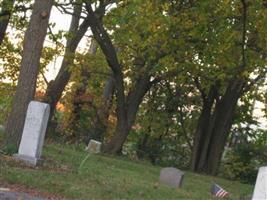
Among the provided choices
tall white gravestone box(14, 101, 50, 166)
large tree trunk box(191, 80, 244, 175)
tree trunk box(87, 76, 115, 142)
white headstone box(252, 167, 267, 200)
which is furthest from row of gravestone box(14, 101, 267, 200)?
tree trunk box(87, 76, 115, 142)

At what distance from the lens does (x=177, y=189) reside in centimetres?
1544

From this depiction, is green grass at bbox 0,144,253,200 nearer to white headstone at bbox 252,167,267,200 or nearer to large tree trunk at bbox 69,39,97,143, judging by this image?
white headstone at bbox 252,167,267,200

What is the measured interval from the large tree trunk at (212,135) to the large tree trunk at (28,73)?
13525 millimetres

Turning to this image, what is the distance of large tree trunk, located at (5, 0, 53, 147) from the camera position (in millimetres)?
15641

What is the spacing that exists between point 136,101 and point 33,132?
10.6 meters

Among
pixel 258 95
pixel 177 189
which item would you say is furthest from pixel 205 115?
pixel 177 189

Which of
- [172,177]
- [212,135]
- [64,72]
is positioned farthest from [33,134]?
[212,135]

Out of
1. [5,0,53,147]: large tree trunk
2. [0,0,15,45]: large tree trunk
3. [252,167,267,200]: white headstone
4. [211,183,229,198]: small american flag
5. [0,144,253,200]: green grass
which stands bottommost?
[0,144,253,200]: green grass

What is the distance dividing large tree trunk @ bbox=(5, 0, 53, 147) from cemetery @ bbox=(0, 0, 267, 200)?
0.07 feet

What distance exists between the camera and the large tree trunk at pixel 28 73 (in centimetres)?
1564

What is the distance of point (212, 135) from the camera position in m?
28.9

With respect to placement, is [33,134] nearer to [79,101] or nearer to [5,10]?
[5,10]

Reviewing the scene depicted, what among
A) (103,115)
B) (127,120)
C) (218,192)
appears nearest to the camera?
(218,192)

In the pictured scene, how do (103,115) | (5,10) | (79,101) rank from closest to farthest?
(5,10) → (103,115) → (79,101)
